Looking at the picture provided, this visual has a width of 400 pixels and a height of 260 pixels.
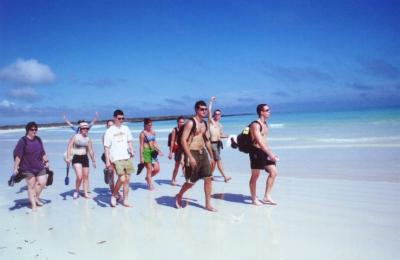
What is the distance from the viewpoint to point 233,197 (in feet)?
23.8

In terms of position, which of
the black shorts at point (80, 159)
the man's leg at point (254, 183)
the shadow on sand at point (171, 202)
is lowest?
the shadow on sand at point (171, 202)

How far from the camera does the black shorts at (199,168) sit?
19.6ft

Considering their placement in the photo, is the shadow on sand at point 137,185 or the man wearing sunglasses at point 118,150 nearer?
the man wearing sunglasses at point 118,150

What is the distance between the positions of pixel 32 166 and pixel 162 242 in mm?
3250

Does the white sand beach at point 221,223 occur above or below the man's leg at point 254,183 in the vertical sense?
below

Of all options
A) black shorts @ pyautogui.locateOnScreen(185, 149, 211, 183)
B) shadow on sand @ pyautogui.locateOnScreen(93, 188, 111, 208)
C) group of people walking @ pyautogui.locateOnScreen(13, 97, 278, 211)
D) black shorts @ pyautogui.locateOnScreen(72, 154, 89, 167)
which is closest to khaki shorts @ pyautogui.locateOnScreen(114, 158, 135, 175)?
group of people walking @ pyautogui.locateOnScreen(13, 97, 278, 211)

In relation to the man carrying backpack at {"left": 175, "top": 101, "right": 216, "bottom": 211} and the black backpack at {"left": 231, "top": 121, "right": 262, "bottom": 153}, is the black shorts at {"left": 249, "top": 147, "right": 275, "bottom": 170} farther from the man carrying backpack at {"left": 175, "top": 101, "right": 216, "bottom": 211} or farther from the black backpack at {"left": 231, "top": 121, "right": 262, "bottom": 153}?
the man carrying backpack at {"left": 175, "top": 101, "right": 216, "bottom": 211}

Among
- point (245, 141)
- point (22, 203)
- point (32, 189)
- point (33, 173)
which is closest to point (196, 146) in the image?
point (245, 141)

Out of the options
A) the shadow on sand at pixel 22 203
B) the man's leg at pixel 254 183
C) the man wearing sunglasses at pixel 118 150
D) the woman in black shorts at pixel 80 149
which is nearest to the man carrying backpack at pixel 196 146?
the man's leg at pixel 254 183

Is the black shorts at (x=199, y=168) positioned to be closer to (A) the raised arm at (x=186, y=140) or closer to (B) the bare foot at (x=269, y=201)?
(A) the raised arm at (x=186, y=140)

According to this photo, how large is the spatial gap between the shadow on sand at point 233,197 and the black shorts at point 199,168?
1.24 m

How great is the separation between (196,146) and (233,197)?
1833 mm

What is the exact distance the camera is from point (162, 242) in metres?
4.79

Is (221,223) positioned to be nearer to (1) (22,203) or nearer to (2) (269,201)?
(2) (269,201)
